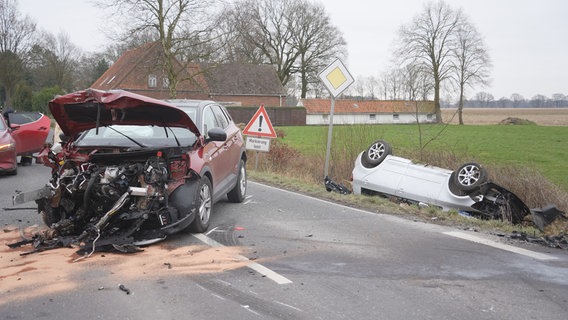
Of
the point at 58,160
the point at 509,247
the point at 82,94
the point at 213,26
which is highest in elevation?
the point at 213,26

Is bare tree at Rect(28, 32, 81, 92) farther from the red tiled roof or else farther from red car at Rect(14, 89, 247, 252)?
red car at Rect(14, 89, 247, 252)

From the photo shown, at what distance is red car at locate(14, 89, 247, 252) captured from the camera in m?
5.93

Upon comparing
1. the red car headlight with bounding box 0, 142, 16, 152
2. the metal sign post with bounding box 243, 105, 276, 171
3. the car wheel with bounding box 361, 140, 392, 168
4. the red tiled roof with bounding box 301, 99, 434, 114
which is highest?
the red tiled roof with bounding box 301, 99, 434, 114

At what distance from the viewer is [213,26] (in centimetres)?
2911

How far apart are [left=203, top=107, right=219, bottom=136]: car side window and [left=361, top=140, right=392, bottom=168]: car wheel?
402cm

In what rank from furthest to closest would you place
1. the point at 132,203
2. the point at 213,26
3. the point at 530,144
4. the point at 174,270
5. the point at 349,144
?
the point at 530,144
the point at 213,26
the point at 349,144
the point at 132,203
the point at 174,270

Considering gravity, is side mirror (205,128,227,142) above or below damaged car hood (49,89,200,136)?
below

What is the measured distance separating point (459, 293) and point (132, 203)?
358 cm

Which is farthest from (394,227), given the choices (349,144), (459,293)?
(349,144)

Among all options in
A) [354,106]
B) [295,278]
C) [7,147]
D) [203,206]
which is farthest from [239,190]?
[354,106]

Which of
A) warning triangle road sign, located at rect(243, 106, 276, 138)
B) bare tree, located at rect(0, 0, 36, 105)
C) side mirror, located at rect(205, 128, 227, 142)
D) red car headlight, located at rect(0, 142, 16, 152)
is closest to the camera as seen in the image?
side mirror, located at rect(205, 128, 227, 142)

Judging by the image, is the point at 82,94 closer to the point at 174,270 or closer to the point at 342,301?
the point at 174,270

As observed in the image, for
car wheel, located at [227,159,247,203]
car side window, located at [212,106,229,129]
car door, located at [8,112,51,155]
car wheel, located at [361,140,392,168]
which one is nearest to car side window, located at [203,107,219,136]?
car side window, located at [212,106,229,129]

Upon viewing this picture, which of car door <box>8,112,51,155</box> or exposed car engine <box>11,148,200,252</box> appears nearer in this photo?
exposed car engine <box>11,148,200,252</box>
